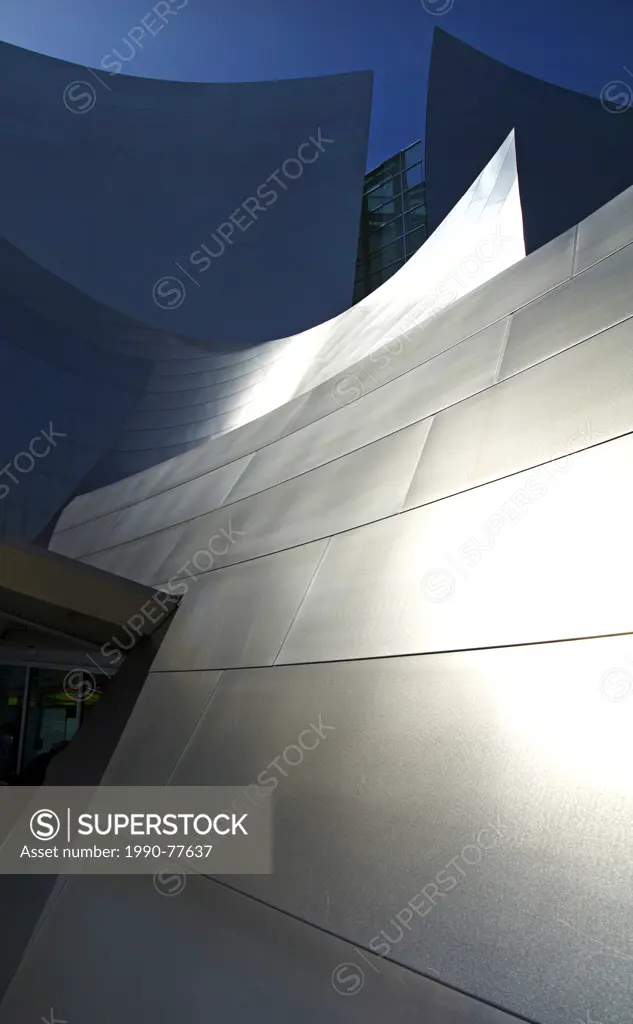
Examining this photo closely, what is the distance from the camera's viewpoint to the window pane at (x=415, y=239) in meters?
32.3

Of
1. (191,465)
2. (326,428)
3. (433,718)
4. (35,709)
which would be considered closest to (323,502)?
(326,428)

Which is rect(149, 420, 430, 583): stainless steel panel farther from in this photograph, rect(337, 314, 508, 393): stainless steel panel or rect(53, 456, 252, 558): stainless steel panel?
rect(53, 456, 252, 558): stainless steel panel

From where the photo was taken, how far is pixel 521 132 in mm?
26906

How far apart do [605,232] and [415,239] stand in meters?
30.4

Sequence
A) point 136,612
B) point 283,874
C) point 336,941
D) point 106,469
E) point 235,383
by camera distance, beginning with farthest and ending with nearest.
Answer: point 106,469
point 235,383
point 136,612
point 283,874
point 336,941

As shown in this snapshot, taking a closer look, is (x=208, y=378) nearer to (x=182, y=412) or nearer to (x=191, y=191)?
(x=182, y=412)

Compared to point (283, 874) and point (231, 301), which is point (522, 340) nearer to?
point (283, 874)

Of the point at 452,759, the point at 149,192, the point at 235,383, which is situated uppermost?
the point at 149,192

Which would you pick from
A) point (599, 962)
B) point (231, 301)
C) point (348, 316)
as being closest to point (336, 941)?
point (599, 962)

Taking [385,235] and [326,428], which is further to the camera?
[385,235]

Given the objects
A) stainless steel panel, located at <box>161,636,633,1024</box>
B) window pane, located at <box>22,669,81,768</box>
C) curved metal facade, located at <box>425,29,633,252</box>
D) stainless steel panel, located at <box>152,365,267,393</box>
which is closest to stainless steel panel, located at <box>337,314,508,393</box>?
stainless steel panel, located at <box>161,636,633,1024</box>

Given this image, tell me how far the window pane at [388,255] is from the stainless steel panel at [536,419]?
103 feet

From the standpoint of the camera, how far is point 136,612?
17.0 ft

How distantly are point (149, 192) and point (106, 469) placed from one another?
9.32m
